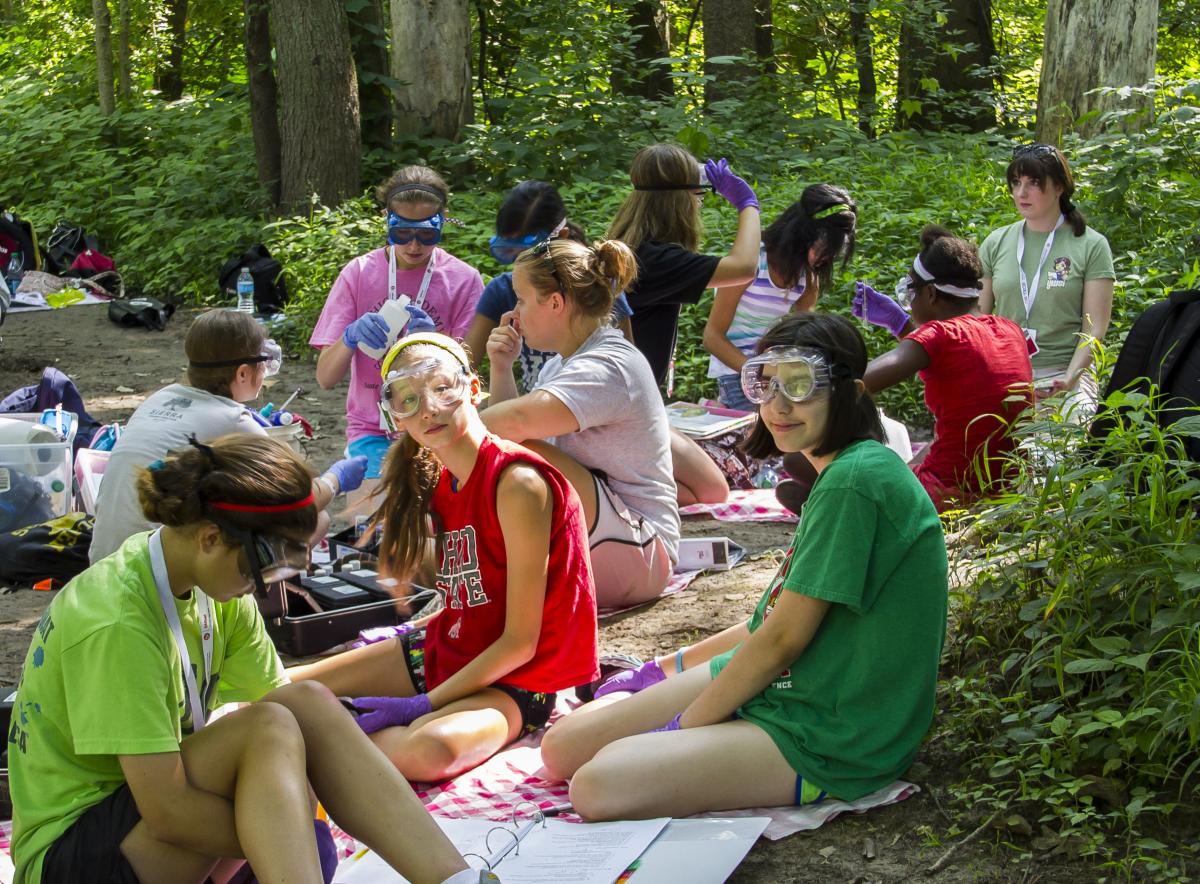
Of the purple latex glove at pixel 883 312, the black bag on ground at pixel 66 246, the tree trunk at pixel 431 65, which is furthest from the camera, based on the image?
the black bag on ground at pixel 66 246

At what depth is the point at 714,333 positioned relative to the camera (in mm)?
6559

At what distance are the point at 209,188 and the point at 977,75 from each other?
24.3ft

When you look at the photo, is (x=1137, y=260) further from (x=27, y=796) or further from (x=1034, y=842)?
(x=27, y=796)

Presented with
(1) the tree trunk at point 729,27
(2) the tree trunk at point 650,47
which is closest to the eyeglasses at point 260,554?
(1) the tree trunk at point 729,27

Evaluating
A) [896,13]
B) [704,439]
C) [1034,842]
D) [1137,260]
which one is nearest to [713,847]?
[1034,842]

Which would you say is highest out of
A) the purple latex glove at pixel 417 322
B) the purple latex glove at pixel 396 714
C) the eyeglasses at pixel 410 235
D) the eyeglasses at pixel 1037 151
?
the eyeglasses at pixel 1037 151

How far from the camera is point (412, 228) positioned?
5703 millimetres

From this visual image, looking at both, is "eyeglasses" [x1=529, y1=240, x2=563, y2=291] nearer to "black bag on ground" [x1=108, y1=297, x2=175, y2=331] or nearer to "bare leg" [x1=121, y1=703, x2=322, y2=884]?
"bare leg" [x1=121, y1=703, x2=322, y2=884]

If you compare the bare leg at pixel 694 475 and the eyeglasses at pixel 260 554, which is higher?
the eyeglasses at pixel 260 554

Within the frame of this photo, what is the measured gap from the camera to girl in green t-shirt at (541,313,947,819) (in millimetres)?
3092

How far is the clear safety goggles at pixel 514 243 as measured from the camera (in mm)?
5418

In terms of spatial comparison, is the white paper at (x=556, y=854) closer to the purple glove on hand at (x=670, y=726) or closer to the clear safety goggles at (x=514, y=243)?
the purple glove on hand at (x=670, y=726)

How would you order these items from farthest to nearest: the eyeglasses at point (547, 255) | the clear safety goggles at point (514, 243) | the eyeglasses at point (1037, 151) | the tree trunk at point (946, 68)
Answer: the tree trunk at point (946, 68) → the eyeglasses at point (1037, 151) → the clear safety goggles at point (514, 243) → the eyeglasses at point (547, 255)

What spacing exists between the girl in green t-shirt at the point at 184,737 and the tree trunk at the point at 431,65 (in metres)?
9.78
